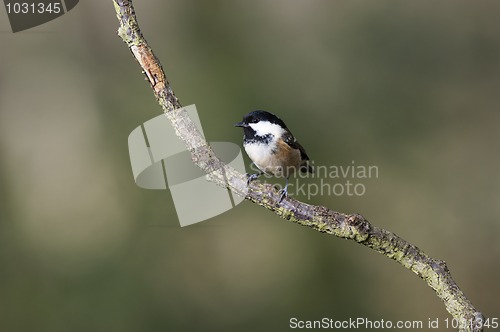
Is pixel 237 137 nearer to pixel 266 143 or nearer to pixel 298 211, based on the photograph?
pixel 266 143

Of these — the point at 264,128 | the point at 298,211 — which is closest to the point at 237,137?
the point at 264,128

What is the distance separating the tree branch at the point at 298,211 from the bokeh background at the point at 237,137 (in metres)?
2.38

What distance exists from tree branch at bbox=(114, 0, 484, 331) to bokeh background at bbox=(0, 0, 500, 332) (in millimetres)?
2382

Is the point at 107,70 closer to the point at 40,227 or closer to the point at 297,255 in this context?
the point at 40,227

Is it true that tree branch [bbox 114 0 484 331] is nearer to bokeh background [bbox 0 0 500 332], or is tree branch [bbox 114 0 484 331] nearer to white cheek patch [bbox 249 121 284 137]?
white cheek patch [bbox 249 121 284 137]

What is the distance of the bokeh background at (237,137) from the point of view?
3.81m

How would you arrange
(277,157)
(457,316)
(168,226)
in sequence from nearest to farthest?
1. (457,316)
2. (277,157)
3. (168,226)

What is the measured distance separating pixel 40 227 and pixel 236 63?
1.77 metres

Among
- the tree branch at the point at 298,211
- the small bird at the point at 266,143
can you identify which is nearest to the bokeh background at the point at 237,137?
the small bird at the point at 266,143

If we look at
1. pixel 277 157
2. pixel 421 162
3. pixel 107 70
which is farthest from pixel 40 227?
pixel 421 162

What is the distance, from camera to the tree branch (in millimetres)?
1301

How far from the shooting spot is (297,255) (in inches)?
153

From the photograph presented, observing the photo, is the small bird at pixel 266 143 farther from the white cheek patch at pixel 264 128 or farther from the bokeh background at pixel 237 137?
the bokeh background at pixel 237 137

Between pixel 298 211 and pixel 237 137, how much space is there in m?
2.40
